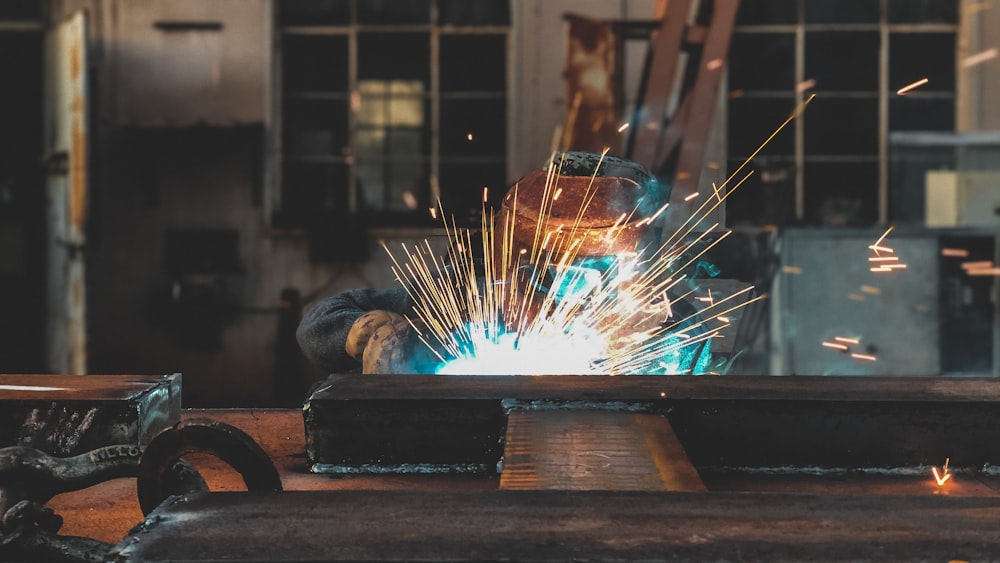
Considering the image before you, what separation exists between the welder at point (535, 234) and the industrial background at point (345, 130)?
458 centimetres

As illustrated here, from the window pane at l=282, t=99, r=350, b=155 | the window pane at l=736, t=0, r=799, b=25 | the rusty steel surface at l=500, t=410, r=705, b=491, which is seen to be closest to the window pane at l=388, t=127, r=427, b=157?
the window pane at l=282, t=99, r=350, b=155

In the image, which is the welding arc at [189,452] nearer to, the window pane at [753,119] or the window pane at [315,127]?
the window pane at [315,127]

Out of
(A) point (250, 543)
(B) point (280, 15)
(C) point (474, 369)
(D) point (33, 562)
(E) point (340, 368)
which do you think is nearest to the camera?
(A) point (250, 543)

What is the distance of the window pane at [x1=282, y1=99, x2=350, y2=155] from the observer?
7.91 m

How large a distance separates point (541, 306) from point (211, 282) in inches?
218

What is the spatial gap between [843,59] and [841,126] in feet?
1.76

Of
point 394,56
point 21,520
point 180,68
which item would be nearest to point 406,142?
point 394,56

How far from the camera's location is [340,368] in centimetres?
325

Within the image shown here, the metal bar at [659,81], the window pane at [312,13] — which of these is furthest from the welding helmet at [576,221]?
the window pane at [312,13]

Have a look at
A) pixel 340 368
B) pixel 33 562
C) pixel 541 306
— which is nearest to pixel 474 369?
pixel 541 306

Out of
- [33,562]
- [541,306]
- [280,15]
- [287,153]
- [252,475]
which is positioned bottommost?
[33,562]

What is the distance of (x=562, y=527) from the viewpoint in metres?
1.27

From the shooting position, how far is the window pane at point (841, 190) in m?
7.78

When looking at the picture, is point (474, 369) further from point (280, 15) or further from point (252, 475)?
point (280, 15)
